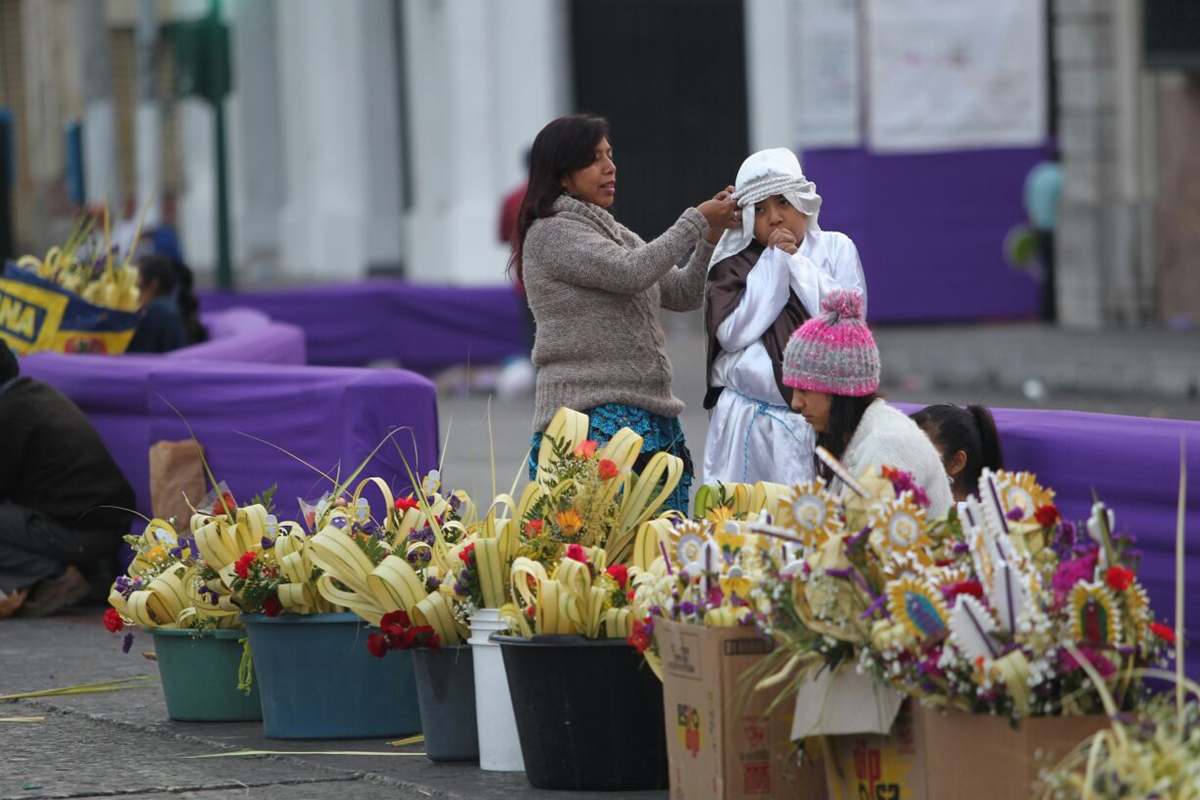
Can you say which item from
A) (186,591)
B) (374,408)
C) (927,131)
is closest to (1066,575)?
(186,591)

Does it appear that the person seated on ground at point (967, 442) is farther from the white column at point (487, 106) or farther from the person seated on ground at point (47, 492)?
the white column at point (487, 106)

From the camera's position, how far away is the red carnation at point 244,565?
20.7ft

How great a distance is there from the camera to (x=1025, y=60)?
21.8 metres

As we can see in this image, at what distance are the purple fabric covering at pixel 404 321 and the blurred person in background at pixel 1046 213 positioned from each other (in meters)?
5.15

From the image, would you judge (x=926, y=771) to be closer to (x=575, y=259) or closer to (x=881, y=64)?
(x=575, y=259)

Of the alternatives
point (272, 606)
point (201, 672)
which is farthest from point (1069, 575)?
point (201, 672)

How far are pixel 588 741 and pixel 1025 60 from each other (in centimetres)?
1725

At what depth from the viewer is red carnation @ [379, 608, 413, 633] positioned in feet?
19.3

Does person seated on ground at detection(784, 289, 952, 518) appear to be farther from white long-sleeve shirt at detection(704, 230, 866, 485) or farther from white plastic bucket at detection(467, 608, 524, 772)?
white plastic bucket at detection(467, 608, 524, 772)

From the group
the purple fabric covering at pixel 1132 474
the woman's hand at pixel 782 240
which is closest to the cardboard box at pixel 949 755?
the purple fabric covering at pixel 1132 474

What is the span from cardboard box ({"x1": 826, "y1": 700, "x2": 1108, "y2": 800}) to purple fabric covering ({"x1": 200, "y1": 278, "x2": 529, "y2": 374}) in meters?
14.2

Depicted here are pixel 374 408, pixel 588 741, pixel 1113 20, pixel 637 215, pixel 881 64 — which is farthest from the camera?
pixel 637 215

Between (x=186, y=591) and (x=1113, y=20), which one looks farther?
(x=1113, y=20)

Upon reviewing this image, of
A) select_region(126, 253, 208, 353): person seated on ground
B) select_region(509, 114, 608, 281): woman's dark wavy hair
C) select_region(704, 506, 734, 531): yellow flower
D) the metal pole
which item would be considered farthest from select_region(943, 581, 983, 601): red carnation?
the metal pole
